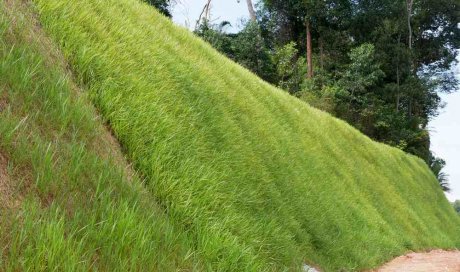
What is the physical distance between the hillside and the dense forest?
20.2 meters

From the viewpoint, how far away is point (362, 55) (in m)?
30.7

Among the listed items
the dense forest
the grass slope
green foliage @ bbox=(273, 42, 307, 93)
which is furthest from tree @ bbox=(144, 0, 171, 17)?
the grass slope

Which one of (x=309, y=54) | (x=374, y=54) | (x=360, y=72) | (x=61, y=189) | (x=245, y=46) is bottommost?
(x=61, y=189)

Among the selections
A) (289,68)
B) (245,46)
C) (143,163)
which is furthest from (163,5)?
(143,163)

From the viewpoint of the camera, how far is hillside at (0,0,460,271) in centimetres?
229

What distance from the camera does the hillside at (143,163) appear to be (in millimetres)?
2285

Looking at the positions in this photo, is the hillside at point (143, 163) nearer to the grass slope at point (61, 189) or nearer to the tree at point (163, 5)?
the grass slope at point (61, 189)

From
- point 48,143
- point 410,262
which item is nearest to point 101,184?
point 48,143

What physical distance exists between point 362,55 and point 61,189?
100ft

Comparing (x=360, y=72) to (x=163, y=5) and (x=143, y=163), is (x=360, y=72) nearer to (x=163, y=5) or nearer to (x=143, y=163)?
(x=163, y=5)

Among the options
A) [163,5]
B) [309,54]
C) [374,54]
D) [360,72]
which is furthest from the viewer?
[374,54]

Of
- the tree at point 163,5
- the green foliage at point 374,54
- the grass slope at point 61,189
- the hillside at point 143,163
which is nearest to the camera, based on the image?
the grass slope at point 61,189

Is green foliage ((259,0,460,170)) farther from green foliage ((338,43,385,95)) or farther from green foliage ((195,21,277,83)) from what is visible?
green foliage ((195,21,277,83))

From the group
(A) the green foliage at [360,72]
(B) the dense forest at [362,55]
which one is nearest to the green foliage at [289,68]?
(B) the dense forest at [362,55]
